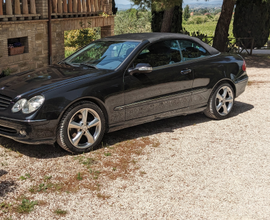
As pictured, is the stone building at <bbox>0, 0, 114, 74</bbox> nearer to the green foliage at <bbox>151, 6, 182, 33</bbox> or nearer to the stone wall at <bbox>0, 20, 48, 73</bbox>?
the stone wall at <bbox>0, 20, 48, 73</bbox>

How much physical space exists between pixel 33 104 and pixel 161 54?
7.70 feet

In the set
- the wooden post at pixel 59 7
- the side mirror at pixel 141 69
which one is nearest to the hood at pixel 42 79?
the side mirror at pixel 141 69

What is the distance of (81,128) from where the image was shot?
5.38 meters

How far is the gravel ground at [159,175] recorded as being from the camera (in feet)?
13.3

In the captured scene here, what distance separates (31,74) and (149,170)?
2.42 metres

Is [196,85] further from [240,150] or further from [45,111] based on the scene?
[45,111]

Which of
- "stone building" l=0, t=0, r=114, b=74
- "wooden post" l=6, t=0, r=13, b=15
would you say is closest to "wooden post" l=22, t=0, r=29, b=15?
"stone building" l=0, t=0, r=114, b=74

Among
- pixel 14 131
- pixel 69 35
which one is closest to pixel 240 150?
pixel 14 131

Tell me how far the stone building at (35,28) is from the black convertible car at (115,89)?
4.25 meters

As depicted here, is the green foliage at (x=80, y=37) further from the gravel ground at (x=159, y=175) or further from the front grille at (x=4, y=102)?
the front grille at (x=4, y=102)

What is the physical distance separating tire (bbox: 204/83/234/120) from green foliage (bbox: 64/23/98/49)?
800cm

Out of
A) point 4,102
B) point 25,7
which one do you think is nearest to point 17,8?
point 25,7

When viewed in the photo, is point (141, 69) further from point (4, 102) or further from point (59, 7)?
point (59, 7)

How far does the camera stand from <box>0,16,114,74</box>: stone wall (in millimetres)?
10156
